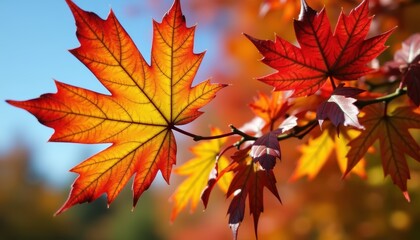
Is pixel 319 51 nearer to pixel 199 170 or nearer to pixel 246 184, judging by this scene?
pixel 246 184

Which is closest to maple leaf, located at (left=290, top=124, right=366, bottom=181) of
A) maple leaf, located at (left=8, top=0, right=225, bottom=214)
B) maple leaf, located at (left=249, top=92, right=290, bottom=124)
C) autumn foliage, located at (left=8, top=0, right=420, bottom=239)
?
maple leaf, located at (left=249, top=92, right=290, bottom=124)

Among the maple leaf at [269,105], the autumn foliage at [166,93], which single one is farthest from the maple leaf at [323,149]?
the autumn foliage at [166,93]

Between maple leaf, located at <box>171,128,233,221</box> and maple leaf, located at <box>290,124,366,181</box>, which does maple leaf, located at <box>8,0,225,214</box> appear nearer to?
maple leaf, located at <box>171,128,233,221</box>

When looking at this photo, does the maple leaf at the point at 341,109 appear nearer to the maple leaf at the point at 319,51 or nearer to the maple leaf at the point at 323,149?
the maple leaf at the point at 319,51

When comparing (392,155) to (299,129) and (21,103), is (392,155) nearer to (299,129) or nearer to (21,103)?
(299,129)

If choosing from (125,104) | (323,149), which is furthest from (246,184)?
(323,149)

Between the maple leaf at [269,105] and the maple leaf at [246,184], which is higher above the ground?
the maple leaf at [269,105]
